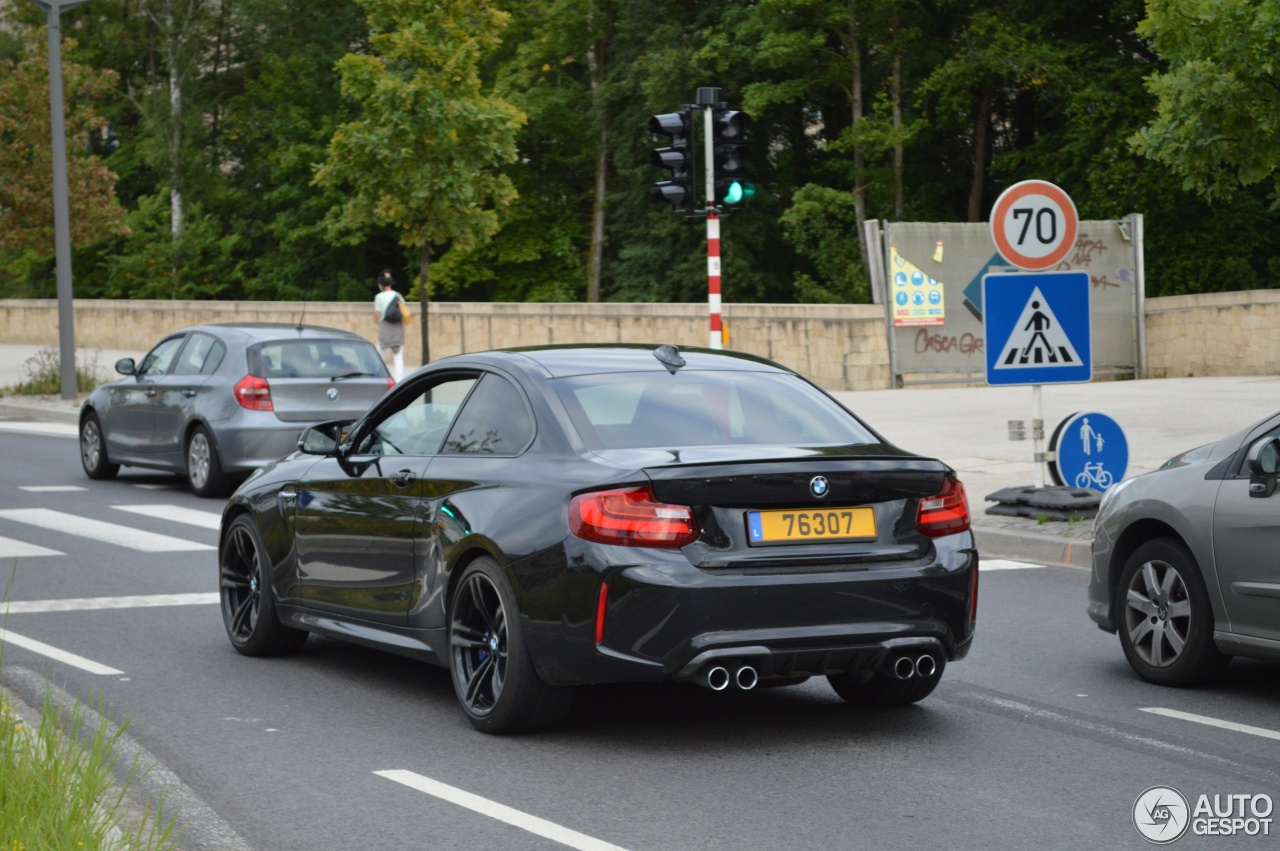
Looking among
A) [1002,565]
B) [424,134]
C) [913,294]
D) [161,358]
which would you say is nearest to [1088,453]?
[1002,565]

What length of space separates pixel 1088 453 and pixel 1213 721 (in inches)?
245

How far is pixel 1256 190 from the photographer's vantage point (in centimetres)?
4138

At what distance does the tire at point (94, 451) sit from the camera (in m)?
18.0

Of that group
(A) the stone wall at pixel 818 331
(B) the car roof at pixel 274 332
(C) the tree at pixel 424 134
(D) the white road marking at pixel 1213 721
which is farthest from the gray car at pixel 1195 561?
(C) the tree at pixel 424 134

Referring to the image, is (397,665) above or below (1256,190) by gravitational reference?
below

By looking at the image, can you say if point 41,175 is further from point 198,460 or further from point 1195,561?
point 1195,561

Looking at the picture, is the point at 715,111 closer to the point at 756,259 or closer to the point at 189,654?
the point at 189,654

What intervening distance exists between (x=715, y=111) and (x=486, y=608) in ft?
38.9

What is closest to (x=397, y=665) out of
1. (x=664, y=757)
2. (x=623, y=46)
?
(x=664, y=757)

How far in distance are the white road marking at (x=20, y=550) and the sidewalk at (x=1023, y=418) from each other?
6426 mm

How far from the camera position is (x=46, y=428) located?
83.8 feet

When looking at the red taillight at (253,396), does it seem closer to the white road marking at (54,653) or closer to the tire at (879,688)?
the white road marking at (54,653)

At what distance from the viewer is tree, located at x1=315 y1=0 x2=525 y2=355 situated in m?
27.8

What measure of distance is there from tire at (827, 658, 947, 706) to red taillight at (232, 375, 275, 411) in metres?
9.75
